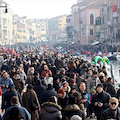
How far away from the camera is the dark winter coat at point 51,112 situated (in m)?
6.61

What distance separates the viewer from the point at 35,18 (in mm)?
175375

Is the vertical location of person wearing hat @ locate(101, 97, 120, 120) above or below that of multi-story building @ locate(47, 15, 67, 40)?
below

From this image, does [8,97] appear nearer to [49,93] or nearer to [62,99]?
[49,93]

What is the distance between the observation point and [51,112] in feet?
21.8

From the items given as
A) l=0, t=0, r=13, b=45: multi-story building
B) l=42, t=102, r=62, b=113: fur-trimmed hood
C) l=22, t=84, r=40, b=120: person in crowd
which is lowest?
l=22, t=84, r=40, b=120: person in crowd

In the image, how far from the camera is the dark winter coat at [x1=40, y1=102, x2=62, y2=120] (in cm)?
661

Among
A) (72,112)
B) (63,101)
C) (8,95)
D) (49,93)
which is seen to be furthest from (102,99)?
(8,95)

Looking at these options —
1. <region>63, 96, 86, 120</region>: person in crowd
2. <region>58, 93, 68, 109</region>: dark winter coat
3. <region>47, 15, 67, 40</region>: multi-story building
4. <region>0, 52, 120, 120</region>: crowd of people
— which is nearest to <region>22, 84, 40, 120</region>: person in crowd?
<region>0, 52, 120, 120</region>: crowd of people

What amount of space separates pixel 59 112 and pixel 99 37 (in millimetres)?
69283

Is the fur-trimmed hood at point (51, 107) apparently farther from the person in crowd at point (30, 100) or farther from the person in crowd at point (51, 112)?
the person in crowd at point (30, 100)

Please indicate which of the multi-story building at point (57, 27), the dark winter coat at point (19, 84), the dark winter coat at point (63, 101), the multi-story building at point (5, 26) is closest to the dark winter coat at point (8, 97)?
the dark winter coat at point (63, 101)

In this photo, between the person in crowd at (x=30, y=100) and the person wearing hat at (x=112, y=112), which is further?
the person in crowd at (x=30, y=100)

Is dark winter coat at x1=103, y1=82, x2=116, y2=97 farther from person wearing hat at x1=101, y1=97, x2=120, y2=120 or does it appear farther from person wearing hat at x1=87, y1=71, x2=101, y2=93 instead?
person wearing hat at x1=101, y1=97, x2=120, y2=120

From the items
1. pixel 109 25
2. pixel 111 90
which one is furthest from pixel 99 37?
pixel 111 90
